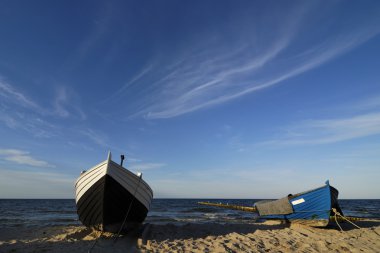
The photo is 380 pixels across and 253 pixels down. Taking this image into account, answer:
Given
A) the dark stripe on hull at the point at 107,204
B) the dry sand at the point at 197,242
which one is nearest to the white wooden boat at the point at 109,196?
the dark stripe on hull at the point at 107,204

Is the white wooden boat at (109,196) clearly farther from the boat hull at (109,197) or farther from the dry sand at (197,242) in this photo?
the dry sand at (197,242)

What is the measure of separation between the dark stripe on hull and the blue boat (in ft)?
29.0

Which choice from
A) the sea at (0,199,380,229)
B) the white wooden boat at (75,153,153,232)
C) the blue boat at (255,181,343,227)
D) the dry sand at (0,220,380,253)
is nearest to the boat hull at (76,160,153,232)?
the white wooden boat at (75,153,153,232)

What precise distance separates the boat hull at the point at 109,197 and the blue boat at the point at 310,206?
28.6 feet

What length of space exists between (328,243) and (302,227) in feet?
13.9

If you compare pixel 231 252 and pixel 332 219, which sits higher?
pixel 332 219

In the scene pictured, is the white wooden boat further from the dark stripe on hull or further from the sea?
the sea

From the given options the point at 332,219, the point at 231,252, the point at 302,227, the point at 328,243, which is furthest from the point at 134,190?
the point at 332,219

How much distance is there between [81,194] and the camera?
11.2 meters

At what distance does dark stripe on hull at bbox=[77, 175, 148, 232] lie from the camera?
405 inches

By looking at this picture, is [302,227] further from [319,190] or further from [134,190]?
[134,190]

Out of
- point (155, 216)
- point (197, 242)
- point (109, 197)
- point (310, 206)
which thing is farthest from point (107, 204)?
point (155, 216)

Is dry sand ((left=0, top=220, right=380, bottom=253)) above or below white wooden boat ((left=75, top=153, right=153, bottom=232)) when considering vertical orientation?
below

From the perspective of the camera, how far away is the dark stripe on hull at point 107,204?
405 inches
